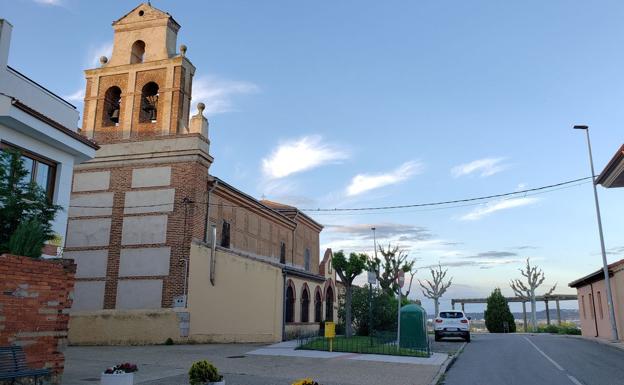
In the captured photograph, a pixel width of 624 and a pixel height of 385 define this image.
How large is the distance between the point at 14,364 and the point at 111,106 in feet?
65.6

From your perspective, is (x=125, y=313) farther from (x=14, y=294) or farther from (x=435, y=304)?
(x=435, y=304)

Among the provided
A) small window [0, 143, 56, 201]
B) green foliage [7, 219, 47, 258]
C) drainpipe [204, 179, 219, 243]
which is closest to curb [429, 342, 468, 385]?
green foliage [7, 219, 47, 258]

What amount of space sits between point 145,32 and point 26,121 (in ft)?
48.3

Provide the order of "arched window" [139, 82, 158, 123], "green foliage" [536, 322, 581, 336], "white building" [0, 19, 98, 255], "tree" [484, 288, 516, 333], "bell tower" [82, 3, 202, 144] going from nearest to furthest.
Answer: "white building" [0, 19, 98, 255], "bell tower" [82, 3, 202, 144], "arched window" [139, 82, 158, 123], "green foliage" [536, 322, 581, 336], "tree" [484, 288, 516, 333]

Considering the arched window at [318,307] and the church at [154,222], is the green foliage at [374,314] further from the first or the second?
the church at [154,222]

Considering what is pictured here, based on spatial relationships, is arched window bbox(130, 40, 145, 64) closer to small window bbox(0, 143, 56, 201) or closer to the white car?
small window bbox(0, 143, 56, 201)

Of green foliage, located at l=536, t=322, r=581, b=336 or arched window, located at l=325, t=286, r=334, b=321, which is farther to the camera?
green foliage, located at l=536, t=322, r=581, b=336

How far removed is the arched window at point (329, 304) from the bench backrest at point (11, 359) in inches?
1160

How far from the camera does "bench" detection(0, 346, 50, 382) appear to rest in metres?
7.84

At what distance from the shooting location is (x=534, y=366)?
47.0 feet

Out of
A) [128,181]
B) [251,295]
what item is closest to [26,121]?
[128,181]

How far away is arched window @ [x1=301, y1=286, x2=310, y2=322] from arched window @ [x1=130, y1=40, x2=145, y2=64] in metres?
16.2

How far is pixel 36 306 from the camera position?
8.91 m

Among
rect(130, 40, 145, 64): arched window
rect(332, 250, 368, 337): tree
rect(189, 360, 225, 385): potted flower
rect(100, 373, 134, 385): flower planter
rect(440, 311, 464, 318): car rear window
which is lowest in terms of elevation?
rect(100, 373, 134, 385): flower planter
